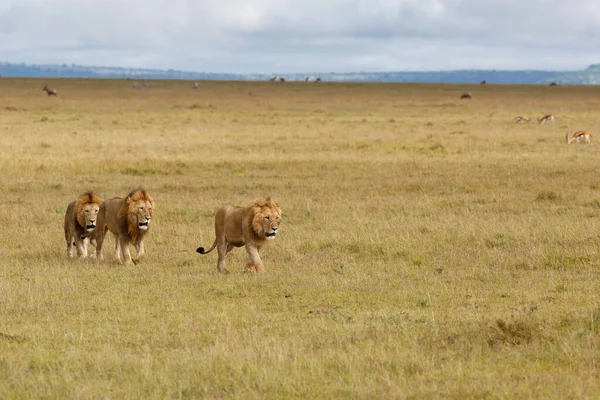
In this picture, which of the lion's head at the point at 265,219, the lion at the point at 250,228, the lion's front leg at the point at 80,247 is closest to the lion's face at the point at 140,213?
the lion at the point at 250,228

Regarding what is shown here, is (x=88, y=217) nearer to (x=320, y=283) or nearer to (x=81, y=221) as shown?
(x=81, y=221)

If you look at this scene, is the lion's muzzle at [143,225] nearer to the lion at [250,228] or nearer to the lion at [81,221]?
the lion at [250,228]

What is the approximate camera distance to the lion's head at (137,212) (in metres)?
11.6

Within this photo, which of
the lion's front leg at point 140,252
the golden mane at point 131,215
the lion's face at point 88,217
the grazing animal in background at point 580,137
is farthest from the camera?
the grazing animal in background at point 580,137

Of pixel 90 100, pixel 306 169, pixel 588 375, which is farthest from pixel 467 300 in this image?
pixel 90 100

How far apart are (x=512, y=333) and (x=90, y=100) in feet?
192

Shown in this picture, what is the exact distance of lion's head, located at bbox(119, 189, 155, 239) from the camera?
38.1 feet

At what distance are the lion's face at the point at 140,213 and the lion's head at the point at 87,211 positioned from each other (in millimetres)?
770

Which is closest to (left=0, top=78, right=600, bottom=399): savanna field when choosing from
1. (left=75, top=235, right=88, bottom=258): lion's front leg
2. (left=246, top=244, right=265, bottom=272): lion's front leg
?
(left=246, top=244, right=265, bottom=272): lion's front leg

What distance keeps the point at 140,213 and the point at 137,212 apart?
0.04 metres

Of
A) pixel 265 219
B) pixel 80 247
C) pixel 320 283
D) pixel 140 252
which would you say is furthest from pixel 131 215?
pixel 320 283

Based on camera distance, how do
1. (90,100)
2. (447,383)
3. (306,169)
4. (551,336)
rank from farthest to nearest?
(90,100) < (306,169) < (551,336) < (447,383)

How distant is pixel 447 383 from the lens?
6.45 m

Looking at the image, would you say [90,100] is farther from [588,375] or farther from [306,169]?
[588,375]
